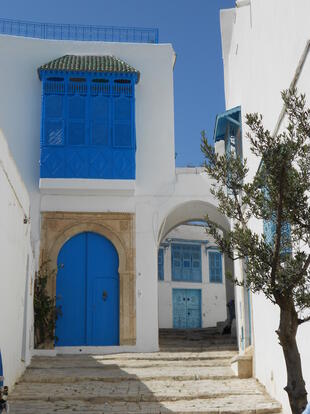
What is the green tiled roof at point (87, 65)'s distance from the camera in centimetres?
1432

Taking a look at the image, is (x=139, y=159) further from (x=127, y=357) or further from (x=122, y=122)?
(x=127, y=357)

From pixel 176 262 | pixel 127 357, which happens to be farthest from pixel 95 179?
pixel 176 262

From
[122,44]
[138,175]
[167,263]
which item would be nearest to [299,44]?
[138,175]

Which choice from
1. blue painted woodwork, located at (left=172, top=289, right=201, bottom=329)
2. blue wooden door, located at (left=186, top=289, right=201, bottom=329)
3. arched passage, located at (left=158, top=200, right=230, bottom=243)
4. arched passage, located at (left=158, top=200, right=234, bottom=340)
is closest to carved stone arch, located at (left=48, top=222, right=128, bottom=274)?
arched passage, located at (left=158, top=200, right=230, bottom=243)

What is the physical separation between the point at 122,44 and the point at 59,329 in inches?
288

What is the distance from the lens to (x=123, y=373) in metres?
10.6

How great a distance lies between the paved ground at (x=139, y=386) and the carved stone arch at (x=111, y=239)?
4.34 feet

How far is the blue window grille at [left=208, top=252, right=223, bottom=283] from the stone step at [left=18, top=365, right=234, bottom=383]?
12.9 m

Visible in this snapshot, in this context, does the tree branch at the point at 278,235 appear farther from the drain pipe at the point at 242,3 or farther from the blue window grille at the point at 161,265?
the blue window grille at the point at 161,265

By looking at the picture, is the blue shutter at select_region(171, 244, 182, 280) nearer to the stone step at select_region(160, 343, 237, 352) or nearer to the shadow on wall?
the stone step at select_region(160, 343, 237, 352)

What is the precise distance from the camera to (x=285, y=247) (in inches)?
170

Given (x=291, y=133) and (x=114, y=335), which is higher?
(x=291, y=133)

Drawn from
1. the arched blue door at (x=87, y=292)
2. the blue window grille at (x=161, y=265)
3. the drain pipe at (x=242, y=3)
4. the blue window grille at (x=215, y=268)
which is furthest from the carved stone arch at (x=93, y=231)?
the blue window grille at (x=215, y=268)

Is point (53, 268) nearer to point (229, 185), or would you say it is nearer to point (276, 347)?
point (276, 347)
